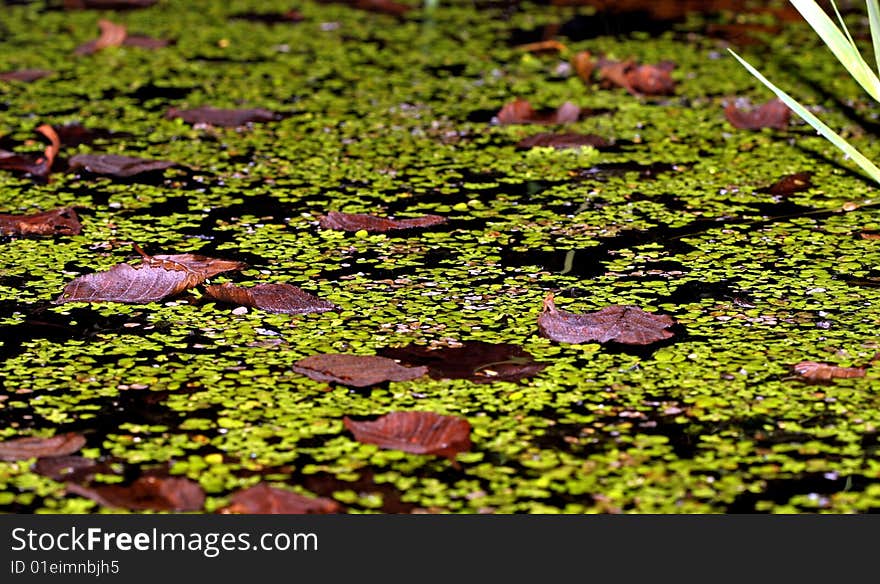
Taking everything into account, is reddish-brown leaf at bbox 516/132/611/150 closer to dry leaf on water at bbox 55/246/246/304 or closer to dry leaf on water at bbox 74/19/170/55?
dry leaf on water at bbox 55/246/246/304

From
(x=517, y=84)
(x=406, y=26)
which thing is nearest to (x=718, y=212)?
(x=517, y=84)

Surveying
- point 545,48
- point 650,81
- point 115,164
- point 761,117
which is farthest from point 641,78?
point 115,164

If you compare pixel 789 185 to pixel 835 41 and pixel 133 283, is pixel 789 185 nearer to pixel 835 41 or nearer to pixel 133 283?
pixel 835 41

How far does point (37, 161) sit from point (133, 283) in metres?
0.89

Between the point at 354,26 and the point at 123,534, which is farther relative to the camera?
the point at 354,26

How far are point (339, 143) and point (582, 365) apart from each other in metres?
1.36

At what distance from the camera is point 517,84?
3695mm

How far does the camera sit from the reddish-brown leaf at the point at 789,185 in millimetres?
2820

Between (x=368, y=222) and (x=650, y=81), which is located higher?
(x=650, y=81)

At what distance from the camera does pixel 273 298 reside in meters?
2.22

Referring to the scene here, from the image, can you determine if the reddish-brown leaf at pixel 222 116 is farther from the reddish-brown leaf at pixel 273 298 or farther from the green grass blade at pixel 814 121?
the green grass blade at pixel 814 121

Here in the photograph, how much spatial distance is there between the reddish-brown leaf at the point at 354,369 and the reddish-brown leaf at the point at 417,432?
140 millimetres

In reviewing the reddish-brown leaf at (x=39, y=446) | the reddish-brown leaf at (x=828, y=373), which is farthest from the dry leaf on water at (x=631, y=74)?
the reddish-brown leaf at (x=39, y=446)

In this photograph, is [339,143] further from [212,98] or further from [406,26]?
[406,26]
